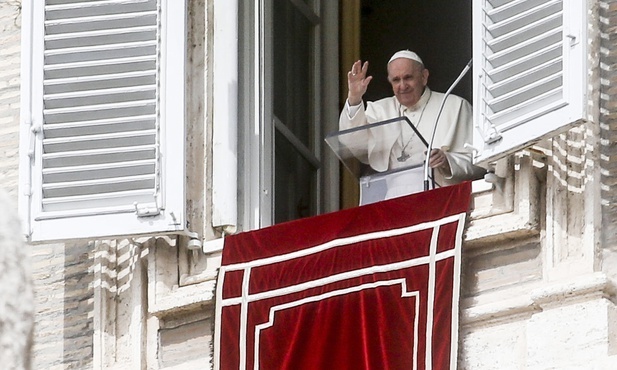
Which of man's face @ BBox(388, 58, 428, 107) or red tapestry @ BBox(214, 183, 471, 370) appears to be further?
man's face @ BBox(388, 58, 428, 107)

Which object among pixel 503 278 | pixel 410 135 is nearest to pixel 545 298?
pixel 503 278

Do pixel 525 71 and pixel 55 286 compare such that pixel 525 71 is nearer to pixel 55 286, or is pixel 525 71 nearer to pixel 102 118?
pixel 102 118

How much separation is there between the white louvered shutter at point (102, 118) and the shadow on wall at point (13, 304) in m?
4.24

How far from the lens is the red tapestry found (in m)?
4.54

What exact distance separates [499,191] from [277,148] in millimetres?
1269

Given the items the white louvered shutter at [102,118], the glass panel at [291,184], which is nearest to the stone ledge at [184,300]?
the white louvered shutter at [102,118]

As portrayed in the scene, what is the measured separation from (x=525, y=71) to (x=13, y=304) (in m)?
3.76

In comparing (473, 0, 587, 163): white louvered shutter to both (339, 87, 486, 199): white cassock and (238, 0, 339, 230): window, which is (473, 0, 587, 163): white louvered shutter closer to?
(339, 87, 486, 199): white cassock

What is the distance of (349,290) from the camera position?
15.5 ft

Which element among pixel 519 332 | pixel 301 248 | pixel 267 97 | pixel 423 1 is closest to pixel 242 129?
pixel 267 97

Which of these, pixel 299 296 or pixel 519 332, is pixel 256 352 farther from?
pixel 519 332

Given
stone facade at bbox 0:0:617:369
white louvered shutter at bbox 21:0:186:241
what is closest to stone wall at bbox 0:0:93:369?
stone facade at bbox 0:0:617:369

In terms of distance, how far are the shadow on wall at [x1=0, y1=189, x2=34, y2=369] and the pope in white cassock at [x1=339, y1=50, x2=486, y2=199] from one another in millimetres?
4308

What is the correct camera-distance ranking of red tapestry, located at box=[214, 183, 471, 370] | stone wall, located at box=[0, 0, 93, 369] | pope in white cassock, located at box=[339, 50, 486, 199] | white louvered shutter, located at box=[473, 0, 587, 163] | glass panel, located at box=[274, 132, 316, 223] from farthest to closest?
glass panel, located at box=[274, 132, 316, 223] → stone wall, located at box=[0, 0, 93, 369] → pope in white cassock, located at box=[339, 50, 486, 199] → red tapestry, located at box=[214, 183, 471, 370] → white louvered shutter, located at box=[473, 0, 587, 163]
